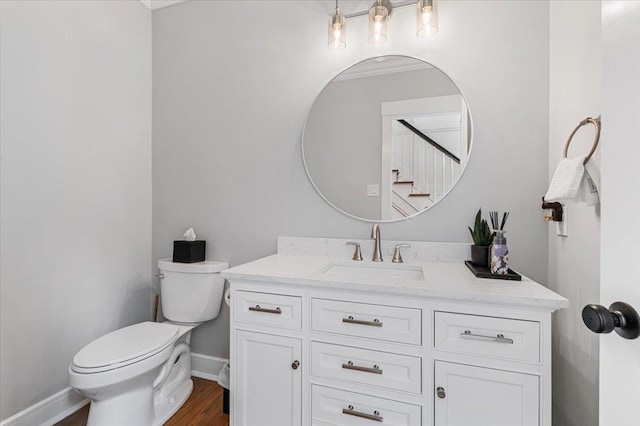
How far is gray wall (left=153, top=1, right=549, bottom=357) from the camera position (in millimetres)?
1515

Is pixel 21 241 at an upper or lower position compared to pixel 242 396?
upper

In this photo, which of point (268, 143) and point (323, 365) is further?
point (268, 143)

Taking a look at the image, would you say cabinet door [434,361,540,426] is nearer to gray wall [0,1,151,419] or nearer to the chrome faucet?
the chrome faucet

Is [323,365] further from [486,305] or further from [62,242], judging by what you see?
[62,242]

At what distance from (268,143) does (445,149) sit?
105 centimetres

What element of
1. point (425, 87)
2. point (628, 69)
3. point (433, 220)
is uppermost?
point (425, 87)

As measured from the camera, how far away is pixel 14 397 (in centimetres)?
149

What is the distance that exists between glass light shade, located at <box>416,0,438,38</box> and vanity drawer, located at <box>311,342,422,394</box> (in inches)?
61.3

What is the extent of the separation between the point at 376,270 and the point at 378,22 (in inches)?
51.3

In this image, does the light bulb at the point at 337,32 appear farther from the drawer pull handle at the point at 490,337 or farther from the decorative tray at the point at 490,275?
the drawer pull handle at the point at 490,337

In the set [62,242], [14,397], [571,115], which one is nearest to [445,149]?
[571,115]

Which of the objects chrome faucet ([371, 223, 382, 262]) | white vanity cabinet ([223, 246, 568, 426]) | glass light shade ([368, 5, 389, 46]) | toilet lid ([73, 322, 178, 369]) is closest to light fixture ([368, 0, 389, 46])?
glass light shade ([368, 5, 389, 46])

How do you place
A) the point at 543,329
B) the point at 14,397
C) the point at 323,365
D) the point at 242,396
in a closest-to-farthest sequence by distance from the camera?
the point at 543,329 < the point at 323,365 < the point at 242,396 < the point at 14,397

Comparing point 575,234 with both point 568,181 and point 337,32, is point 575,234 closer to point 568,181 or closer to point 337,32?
point 568,181
